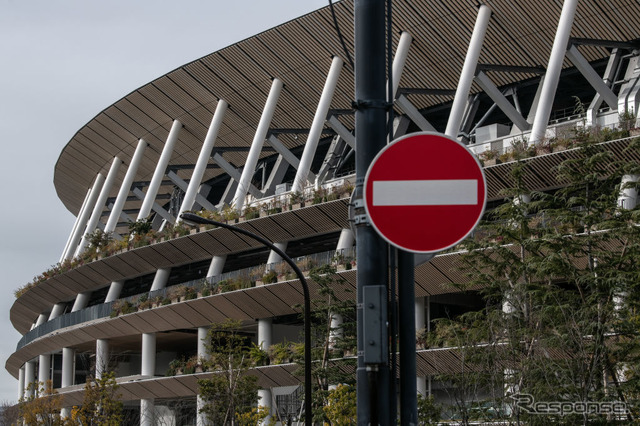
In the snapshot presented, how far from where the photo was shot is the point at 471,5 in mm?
41656

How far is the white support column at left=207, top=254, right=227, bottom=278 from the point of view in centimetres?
4955

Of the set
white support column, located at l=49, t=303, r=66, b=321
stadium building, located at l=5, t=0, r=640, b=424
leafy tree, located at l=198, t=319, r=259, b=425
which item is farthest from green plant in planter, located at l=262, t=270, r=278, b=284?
white support column, located at l=49, t=303, r=66, b=321

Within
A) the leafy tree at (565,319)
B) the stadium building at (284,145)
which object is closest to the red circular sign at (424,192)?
the leafy tree at (565,319)

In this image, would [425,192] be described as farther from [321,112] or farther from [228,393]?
[321,112]

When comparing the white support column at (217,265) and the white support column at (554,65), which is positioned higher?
the white support column at (554,65)

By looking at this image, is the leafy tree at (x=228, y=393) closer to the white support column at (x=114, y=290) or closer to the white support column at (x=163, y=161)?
the white support column at (x=114, y=290)

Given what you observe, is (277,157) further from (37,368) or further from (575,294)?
(575,294)

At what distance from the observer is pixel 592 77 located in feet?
130

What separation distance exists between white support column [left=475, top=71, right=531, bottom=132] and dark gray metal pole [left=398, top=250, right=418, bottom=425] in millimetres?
37550

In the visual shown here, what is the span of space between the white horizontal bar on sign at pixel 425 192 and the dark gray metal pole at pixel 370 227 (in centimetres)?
15

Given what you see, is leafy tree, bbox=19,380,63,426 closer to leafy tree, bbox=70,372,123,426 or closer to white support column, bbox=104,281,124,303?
leafy tree, bbox=70,372,123,426

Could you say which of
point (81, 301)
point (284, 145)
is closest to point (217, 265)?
point (284, 145)

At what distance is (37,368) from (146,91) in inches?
1137

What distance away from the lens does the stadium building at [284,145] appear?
40875 mm
